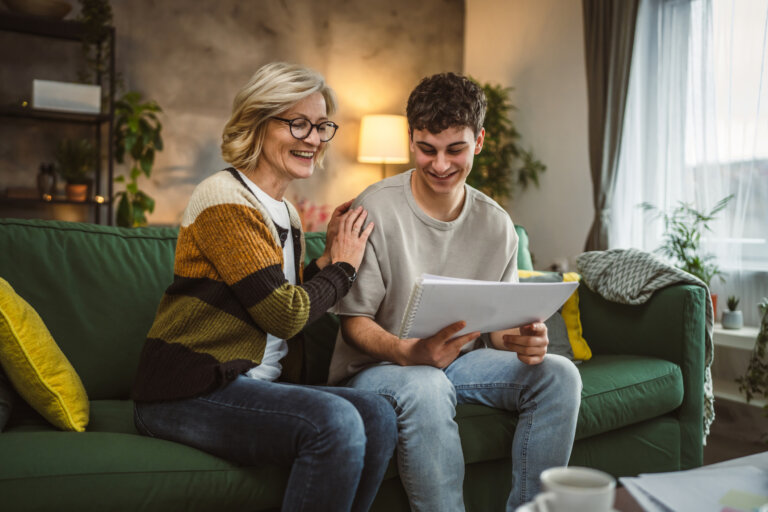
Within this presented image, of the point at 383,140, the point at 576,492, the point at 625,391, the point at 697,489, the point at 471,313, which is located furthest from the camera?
the point at 383,140

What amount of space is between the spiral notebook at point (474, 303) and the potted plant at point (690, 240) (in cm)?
184

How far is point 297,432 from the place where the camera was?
111 cm

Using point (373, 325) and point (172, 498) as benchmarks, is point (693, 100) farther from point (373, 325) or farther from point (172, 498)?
point (172, 498)

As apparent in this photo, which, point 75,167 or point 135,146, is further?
point 135,146

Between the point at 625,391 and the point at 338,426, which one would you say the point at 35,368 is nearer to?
the point at 338,426

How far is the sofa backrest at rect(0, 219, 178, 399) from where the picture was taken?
154 centimetres

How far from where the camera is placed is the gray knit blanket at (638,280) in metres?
1.99

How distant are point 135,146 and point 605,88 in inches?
102

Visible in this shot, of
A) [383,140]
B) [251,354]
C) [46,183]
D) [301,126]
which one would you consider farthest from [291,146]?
[383,140]

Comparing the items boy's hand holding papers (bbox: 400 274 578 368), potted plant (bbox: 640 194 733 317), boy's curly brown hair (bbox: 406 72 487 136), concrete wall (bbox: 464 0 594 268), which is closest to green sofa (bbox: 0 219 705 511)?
boy's hand holding papers (bbox: 400 274 578 368)

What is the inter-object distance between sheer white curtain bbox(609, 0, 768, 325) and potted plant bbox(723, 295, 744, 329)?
190 millimetres

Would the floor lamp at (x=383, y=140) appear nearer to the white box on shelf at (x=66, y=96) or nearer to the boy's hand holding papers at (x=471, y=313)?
the white box on shelf at (x=66, y=96)

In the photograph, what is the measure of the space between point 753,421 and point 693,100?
1475mm

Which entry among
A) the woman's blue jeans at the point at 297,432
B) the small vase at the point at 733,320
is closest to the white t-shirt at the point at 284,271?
the woman's blue jeans at the point at 297,432
